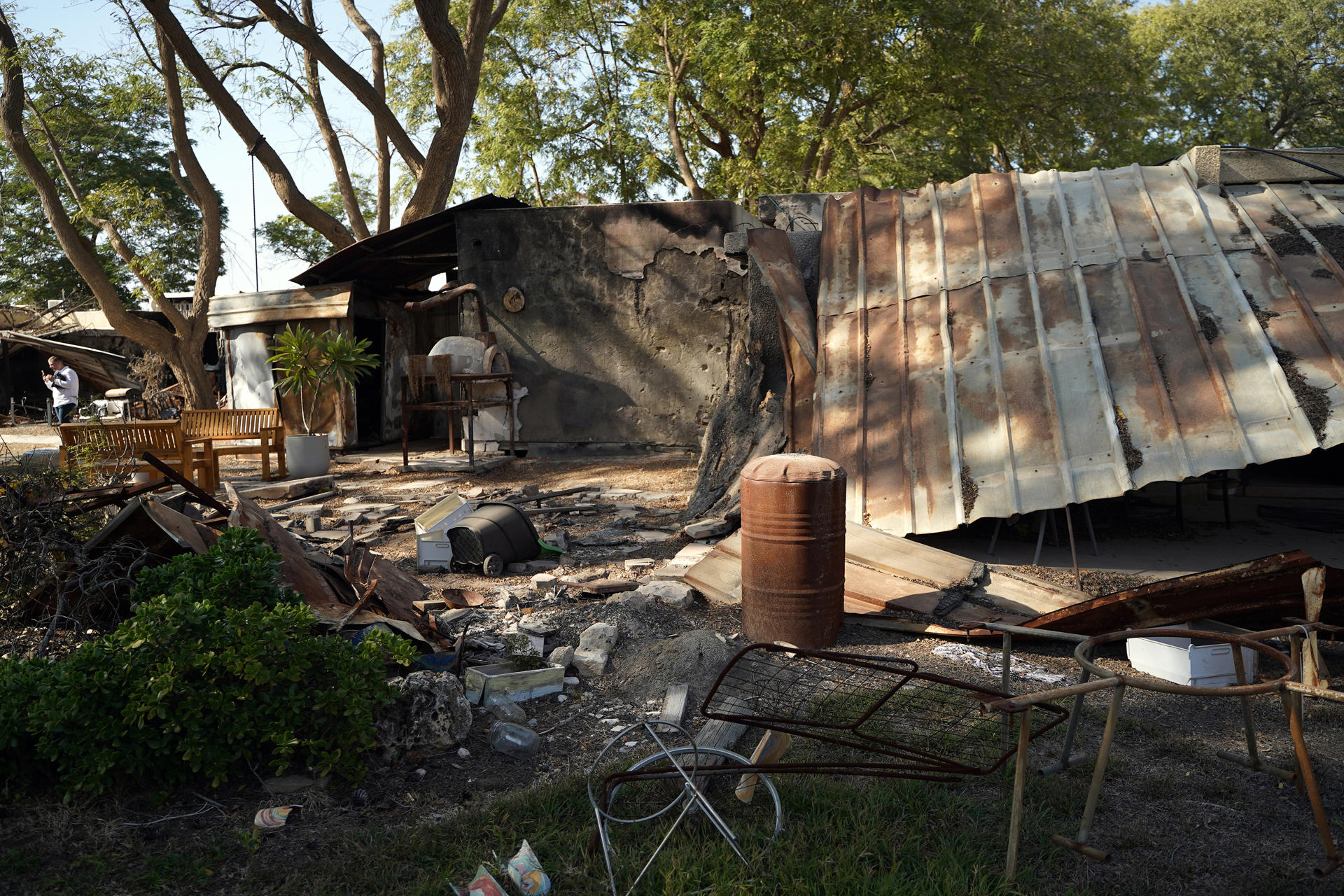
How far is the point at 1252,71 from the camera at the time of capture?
28000 mm

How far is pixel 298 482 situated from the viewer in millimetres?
11523

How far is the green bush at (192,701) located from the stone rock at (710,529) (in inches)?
167

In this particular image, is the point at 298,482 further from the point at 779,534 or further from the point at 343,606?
the point at 779,534

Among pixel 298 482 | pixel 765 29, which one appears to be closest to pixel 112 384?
pixel 298 482

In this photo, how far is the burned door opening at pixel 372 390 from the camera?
1667cm

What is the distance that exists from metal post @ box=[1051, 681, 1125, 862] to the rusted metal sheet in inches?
74.2

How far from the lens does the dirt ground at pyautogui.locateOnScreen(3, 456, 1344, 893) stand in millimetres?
3234

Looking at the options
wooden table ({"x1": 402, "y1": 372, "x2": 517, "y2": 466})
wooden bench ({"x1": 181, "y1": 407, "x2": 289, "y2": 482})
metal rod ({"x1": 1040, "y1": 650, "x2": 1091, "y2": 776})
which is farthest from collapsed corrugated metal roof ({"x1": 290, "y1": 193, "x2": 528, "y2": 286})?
metal rod ({"x1": 1040, "y1": 650, "x2": 1091, "y2": 776})

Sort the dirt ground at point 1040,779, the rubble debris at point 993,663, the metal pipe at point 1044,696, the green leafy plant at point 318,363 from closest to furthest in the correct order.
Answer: the metal pipe at point 1044,696 → the dirt ground at point 1040,779 → the rubble debris at point 993,663 → the green leafy plant at point 318,363

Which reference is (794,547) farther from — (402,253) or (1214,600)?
(402,253)

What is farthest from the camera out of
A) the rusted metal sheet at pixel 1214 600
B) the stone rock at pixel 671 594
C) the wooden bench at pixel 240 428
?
the wooden bench at pixel 240 428

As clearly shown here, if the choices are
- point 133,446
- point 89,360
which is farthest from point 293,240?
point 133,446

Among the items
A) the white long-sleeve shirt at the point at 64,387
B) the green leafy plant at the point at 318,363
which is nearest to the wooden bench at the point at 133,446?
the green leafy plant at the point at 318,363

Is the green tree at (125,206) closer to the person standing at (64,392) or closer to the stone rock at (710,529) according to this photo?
the person standing at (64,392)
